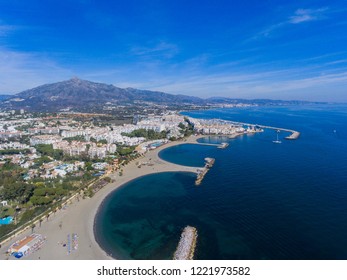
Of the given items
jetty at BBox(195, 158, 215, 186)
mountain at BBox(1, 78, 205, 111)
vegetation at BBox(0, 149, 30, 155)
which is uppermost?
mountain at BBox(1, 78, 205, 111)

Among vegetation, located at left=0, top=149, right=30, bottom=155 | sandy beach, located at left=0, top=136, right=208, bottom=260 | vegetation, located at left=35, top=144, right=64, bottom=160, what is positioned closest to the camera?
sandy beach, located at left=0, top=136, right=208, bottom=260

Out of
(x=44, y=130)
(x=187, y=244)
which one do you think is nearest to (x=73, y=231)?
(x=187, y=244)

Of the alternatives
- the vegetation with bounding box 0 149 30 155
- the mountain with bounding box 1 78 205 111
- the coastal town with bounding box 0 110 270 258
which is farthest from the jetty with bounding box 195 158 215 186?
the mountain with bounding box 1 78 205 111

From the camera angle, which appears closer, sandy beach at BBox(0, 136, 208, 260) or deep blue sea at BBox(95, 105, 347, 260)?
sandy beach at BBox(0, 136, 208, 260)

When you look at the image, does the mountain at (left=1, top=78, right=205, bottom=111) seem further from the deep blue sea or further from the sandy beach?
the sandy beach

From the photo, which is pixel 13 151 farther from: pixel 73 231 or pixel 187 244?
pixel 187 244

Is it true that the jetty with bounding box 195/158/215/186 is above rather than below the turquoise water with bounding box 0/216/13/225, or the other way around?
above
